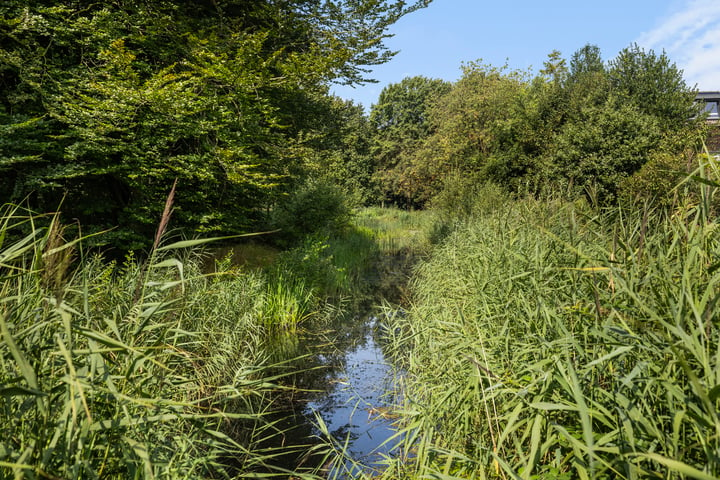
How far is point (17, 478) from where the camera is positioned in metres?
1.04

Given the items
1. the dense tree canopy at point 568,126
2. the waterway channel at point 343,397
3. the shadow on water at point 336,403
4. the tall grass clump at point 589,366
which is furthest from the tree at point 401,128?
the tall grass clump at point 589,366

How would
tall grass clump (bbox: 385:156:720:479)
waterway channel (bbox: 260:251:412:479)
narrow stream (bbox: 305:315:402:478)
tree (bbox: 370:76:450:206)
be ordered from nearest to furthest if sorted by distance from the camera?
tall grass clump (bbox: 385:156:720:479) < waterway channel (bbox: 260:251:412:479) < narrow stream (bbox: 305:315:402:478) < tree (bbox: 370:76:450:206)

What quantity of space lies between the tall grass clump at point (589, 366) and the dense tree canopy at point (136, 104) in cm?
476

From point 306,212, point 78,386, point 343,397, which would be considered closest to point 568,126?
point 306,212

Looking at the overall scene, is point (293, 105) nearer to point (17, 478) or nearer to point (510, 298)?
point (510, 298)

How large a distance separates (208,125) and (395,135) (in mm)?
33191

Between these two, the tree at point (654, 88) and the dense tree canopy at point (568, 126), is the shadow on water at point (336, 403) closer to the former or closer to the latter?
the dense tree canopy at point (568, 126)

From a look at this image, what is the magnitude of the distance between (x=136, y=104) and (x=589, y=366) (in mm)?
6783

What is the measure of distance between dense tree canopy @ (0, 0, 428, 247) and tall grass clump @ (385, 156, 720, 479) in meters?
4.76

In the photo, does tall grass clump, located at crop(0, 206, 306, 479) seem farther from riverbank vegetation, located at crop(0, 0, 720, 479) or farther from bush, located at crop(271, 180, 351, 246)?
bush, located at crop(271, 180, 351, 246)

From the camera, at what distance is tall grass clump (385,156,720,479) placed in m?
1.39

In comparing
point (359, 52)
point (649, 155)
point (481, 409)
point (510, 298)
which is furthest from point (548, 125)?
point (481, 409)

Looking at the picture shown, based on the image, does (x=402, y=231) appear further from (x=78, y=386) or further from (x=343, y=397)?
(x=78, y=386)

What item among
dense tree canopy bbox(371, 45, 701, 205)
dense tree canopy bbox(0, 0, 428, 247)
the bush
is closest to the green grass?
dense tree canopy bbox(371, 45, 701, 205)
